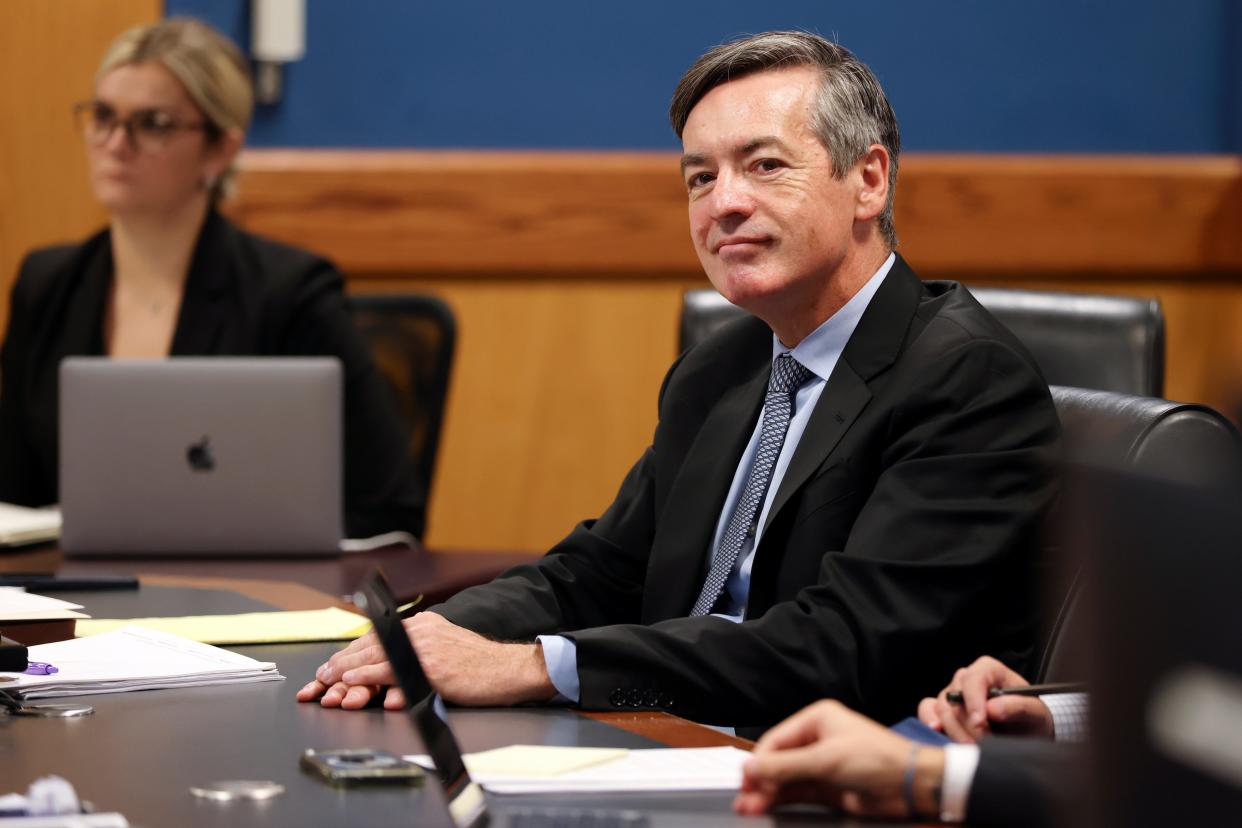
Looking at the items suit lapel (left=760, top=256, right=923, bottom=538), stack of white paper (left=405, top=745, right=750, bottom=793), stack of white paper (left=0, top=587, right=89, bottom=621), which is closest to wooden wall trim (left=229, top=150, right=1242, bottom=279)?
suit lapel (left=760, top=256, right=923, bottom=538)

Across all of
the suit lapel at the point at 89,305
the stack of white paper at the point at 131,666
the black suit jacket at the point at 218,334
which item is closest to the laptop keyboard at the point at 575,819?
the stack of white paper at the point at 131,666

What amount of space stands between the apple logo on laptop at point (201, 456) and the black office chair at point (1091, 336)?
1.18m

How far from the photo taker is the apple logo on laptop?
245cm

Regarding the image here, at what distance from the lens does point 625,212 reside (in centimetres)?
402

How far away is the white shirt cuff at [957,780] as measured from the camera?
1132mm

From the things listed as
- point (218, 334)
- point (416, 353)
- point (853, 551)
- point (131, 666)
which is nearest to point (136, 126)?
point (218, 334)

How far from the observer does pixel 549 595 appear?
6.53ft

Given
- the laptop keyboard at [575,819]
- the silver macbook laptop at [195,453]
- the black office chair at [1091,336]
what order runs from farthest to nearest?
1. the silver macbook laptop at [195,453]
2. the black office chair at [1091,336]
3. the laptop keyboard at [575,819]

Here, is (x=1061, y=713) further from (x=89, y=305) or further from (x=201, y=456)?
(x=89, y=305)

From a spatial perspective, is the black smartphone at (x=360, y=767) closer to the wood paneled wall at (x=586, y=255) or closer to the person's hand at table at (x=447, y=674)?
the person's hand at table at (x=447, y=674)

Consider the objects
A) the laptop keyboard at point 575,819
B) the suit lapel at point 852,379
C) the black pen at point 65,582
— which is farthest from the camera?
the black pen at point 65,582

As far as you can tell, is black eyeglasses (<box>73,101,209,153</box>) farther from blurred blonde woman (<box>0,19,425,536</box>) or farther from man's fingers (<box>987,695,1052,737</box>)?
man's fingers (<box>987,695,1052,737</box>)

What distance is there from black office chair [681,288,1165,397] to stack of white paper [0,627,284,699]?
120cm

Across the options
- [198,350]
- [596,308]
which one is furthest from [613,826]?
[596,308]
